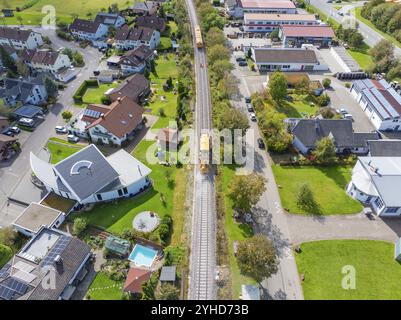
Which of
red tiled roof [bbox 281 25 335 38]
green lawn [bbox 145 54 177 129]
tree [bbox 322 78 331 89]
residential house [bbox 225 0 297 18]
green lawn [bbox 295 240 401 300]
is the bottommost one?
green lawn [bbox 295 240 401 300]

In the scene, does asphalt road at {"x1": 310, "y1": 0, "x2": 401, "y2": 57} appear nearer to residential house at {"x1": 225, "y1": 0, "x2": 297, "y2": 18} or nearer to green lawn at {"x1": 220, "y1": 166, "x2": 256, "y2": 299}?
residential house at {"x1": 225, "y1": 0, "x2": 297, "y2": 18}

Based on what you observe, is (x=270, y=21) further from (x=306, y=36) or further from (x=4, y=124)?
(x=4, y=124)

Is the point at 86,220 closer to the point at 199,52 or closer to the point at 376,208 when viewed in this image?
the point at 376,208

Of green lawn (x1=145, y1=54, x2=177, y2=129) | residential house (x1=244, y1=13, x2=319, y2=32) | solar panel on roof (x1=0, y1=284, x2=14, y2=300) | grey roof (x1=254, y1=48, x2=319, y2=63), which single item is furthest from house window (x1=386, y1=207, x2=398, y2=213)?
residential house (x1=244, y1=13, x2=319, y2=32)

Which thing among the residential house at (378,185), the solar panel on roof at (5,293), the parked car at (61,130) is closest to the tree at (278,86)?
the residential house at (378,185)

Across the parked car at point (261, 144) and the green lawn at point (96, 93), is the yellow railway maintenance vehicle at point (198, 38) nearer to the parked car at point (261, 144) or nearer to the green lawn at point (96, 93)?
the green lawn at point (96, 93)

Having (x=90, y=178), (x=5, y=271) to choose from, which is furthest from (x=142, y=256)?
(x=5, y=271)

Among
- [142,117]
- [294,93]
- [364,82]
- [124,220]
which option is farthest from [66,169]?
[364,82]
